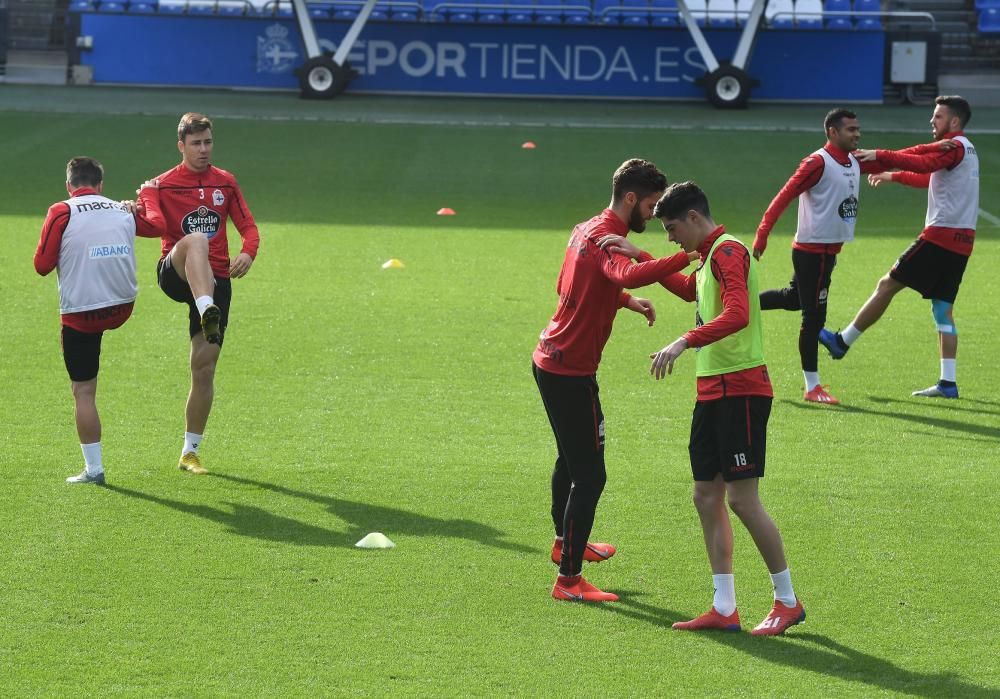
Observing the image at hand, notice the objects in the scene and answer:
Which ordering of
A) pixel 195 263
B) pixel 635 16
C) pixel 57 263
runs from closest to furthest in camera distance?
pixel 195 263 < pixel 57 263 < pixel 635 16

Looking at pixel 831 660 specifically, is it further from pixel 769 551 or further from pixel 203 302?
pixel 203 302

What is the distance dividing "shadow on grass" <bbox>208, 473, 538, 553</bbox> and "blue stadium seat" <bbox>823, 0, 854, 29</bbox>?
23321 mm

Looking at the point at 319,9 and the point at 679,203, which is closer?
the point at 679,203

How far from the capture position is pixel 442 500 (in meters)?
8.01

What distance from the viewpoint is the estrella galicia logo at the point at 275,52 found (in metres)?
28.7

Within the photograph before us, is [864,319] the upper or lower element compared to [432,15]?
lower

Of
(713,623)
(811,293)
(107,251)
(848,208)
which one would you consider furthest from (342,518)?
(848,208)

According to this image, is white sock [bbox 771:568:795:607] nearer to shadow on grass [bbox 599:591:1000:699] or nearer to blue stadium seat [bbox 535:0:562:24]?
shadow on grass [bbox 599:591:1000:699]

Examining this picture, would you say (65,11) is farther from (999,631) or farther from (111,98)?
(999,631)

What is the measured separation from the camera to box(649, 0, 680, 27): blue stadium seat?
29125 millimetres

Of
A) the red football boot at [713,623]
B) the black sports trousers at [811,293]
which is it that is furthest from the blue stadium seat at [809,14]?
the red football boot at [713,623]

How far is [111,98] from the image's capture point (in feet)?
89.0

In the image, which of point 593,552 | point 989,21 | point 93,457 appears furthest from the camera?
point 989,21

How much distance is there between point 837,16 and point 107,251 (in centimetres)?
2436
